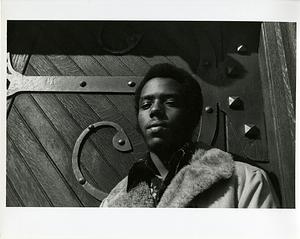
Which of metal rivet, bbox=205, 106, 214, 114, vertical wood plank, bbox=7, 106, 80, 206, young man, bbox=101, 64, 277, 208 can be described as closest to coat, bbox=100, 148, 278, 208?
young man, bbox=101, 64, 277, 208

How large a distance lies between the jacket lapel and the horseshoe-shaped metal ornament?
156 mm

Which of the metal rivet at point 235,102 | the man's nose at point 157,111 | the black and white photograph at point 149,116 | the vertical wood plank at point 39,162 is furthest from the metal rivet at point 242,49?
the vertical wood plank at point 39,162

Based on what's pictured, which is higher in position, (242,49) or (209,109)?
(242,49)

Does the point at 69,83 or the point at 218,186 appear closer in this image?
the point at 218,186

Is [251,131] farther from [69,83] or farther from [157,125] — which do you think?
[69,83]

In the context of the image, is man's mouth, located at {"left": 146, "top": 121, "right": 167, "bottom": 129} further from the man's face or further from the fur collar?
the fur collar

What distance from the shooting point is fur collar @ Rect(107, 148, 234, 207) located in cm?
120

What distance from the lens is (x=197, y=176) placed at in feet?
3.97

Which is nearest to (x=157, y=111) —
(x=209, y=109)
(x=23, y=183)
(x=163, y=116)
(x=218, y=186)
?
(x=163, y=116)

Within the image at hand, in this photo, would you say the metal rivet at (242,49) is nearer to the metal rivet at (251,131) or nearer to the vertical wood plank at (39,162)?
the metal rivet at (251,131)

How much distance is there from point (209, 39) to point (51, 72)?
430 millimetres

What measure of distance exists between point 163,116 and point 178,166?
0.44ft

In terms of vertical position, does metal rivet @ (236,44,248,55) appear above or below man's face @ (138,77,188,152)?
above
